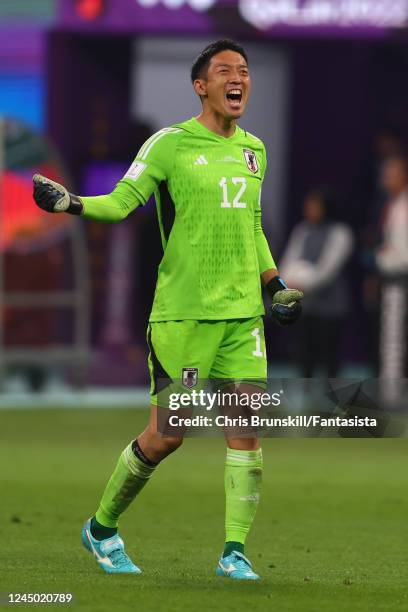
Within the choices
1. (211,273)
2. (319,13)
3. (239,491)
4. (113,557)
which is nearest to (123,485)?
(113,557)

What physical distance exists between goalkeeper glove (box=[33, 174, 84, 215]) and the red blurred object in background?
12.3m

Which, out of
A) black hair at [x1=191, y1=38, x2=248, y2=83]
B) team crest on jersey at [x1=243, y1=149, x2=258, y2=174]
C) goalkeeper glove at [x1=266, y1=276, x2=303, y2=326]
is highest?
black hair at [x1=191, y1=38, x2=248, y2=83]

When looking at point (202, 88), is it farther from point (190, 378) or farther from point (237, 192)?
point (190, 378)

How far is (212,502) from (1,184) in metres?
8.44

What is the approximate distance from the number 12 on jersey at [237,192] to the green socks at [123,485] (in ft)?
3.68

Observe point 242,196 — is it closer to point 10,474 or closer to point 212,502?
Result: point 212,502

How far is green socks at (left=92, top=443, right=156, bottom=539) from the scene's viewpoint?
27.1 ft

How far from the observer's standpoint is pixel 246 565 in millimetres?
8164

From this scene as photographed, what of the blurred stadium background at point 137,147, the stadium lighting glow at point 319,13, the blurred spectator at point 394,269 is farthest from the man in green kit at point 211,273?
the stadium lighting glow at point 319,13

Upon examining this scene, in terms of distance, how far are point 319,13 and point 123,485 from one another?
11933 mm

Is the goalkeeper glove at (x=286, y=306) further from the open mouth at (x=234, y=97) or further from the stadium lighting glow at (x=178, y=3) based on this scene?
the stadium lighting glow at (x=178, y=3)

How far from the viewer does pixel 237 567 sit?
8.14 metres

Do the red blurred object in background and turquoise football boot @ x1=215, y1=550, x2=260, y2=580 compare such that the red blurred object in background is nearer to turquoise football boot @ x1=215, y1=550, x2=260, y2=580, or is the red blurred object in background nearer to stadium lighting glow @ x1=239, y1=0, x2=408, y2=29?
stadium lighting glow @ x1=239, y1=0, x2=408, y2=29

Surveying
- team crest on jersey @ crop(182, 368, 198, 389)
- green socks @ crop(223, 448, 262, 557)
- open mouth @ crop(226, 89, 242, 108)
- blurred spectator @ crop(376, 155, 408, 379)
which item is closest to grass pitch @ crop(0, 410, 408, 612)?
green socks @ crop(223, 448, 262, 557)
